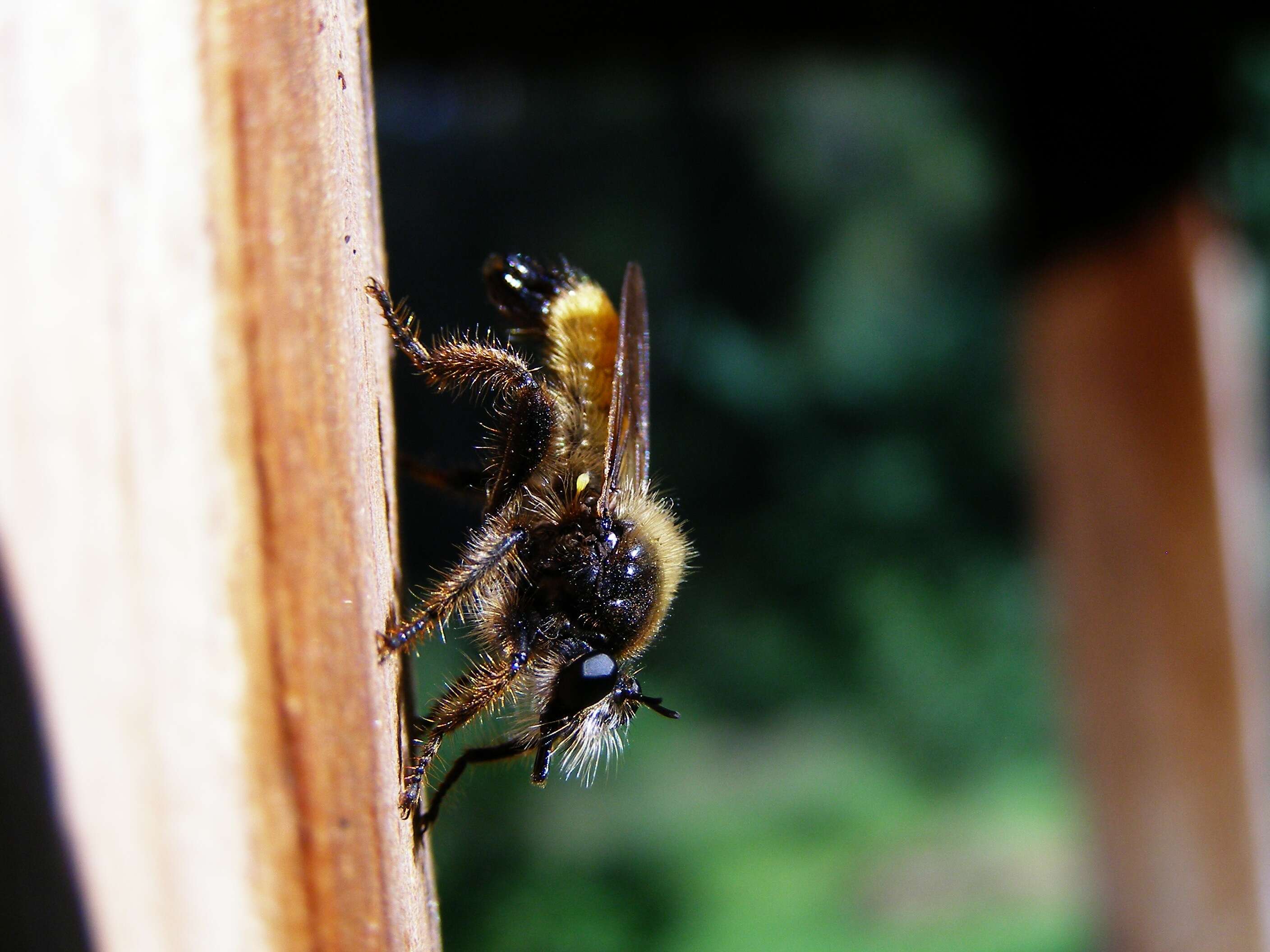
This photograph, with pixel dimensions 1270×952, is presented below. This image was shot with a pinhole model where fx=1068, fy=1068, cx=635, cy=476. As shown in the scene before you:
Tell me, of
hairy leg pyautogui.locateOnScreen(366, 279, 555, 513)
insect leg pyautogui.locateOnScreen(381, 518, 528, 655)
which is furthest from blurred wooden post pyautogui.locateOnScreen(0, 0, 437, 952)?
hairy leg pyautogui.locateOnScreen(366, 279, 555, 513)

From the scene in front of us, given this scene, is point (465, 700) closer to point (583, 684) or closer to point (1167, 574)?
point (583, 684)

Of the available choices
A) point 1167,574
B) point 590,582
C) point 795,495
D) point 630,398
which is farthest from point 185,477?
point 795,495

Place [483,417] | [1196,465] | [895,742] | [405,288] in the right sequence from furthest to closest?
[895,742] → [405,288] → [1196,465] → [483,417]

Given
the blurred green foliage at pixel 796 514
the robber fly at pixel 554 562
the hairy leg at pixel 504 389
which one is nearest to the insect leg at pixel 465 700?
the robber fly at pixel 554 562

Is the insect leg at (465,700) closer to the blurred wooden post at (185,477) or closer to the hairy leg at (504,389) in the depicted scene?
the hairy leg at (504,389)

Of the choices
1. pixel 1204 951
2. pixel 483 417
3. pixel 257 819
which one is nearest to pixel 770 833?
pixel 1204 951

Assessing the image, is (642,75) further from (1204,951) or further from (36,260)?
(36,260)

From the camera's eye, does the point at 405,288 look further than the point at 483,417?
Yes

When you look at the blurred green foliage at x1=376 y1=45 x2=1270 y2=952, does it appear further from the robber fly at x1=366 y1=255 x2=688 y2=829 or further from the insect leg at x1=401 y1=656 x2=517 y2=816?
the insect leg at x1=401 y1=656 x2=517 y2=816
